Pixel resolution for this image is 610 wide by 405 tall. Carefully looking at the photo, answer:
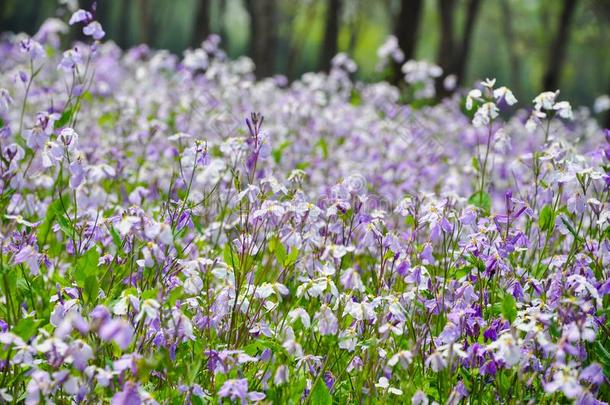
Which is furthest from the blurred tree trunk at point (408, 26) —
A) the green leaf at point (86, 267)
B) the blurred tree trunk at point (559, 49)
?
the green leaf at point (86, 267)

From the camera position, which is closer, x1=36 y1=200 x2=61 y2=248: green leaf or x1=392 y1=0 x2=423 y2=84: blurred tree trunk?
x1=36 y1=200 x2=61 y2=248: green leaf

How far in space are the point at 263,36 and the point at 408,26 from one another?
3.96 m

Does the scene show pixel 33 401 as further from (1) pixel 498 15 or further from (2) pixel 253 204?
(1) pixel 498 15

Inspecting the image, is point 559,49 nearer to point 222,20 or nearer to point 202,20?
point 202,20

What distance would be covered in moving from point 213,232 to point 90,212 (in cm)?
84

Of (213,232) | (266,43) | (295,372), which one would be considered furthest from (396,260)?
(266,43)

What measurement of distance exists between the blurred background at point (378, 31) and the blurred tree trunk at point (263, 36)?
0.02 metres

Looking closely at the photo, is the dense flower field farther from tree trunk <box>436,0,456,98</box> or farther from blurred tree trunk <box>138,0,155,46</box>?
blurred tree trunk <box>138,0,155,46</box>

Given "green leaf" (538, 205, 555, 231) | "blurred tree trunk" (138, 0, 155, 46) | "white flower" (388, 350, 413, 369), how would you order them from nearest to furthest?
1. "white flower" (388, 350, 413, 369)
2. "green leaf" (538, 205, 555, 231)
3. "blurred tree trunk" (138, 0, 155, 46)

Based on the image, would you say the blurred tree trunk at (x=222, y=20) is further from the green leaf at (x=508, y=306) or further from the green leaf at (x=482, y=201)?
the green leaf at (x=508, y=306)

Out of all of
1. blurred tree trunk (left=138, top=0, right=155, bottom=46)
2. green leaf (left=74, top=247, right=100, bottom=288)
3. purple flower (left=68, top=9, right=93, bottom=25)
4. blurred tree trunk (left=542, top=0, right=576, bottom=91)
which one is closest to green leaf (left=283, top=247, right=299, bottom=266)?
green leaf (left=74, top=247, right=100, bottom=288)

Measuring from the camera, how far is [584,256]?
3559mm

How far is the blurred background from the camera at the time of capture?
53.5 feet

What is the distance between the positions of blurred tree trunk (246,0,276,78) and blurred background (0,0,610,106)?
0.02 m
